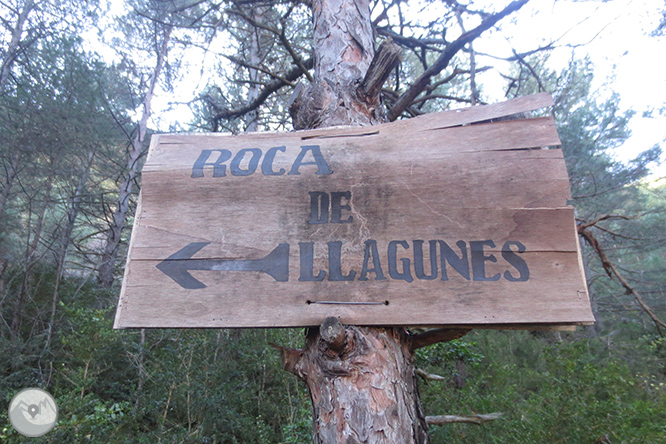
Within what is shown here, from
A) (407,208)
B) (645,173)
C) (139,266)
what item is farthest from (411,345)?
(645,173)

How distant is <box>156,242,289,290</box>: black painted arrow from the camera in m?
1.15

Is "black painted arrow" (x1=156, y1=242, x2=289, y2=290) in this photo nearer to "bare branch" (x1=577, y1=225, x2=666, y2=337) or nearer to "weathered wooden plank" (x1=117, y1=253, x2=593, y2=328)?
"weathered wooden plank" (x1=117, y1=253, x2=593, y2=328)

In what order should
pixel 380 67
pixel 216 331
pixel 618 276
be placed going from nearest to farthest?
pixel 380 67 → pixel 618 276 → pixel 216 331

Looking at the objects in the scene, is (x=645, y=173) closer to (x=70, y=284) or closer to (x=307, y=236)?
(x=307, y=236)

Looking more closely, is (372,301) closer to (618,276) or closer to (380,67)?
(380,67)

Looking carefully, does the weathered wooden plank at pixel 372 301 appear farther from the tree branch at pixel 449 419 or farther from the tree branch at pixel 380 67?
the tree branch at pixel 380 67

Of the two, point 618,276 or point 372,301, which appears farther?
point 618,276

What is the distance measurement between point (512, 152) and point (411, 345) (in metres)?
0.76

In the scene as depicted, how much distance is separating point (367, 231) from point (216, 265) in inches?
19.7

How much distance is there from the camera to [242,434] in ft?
14.3

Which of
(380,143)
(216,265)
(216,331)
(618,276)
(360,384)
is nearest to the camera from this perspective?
(360,384)

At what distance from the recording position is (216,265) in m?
1.17

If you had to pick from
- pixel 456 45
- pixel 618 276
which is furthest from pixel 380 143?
pixel 618 276

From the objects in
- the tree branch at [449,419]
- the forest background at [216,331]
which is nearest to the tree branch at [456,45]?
the forest background at [216,331]
